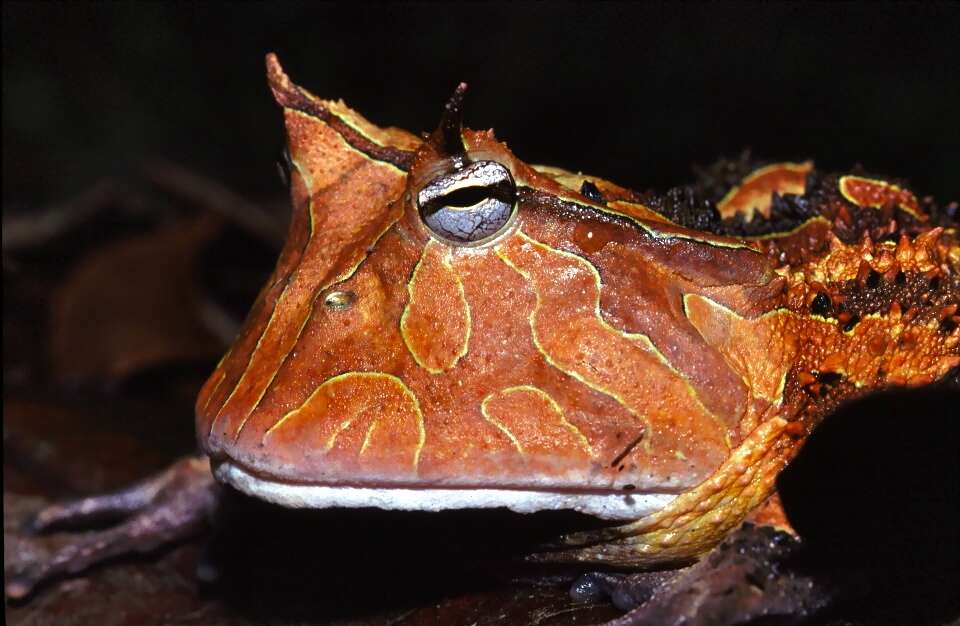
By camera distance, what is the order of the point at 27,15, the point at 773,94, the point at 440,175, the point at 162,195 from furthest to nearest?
the point at 27,15
the point at 162,195
the point at 773,94
the point at 440,175

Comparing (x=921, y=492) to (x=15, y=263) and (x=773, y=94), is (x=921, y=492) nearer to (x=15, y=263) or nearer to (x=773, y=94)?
(x=773, y=94)

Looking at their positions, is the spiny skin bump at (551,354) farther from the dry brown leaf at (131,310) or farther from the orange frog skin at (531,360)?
the dry brown leaf at (131,310)

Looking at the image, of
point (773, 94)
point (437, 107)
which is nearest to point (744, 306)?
point (773, 94)

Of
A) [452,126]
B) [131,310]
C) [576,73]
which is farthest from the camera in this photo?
[576,73]

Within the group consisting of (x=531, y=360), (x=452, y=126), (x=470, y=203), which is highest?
(x=452, y=126)

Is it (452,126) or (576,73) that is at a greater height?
(576,73)

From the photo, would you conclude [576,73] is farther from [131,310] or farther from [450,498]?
[450,498]

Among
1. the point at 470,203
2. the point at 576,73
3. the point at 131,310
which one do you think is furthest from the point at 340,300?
the point at 576,73
